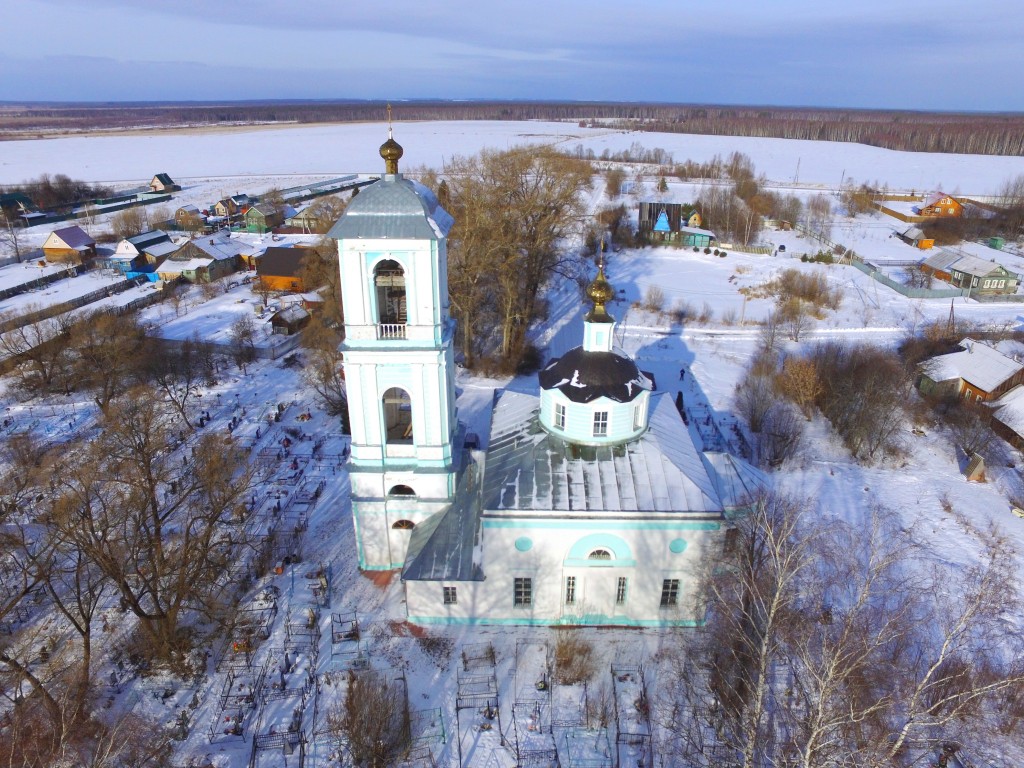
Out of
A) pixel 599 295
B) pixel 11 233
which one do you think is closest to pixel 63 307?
pixel 11 233

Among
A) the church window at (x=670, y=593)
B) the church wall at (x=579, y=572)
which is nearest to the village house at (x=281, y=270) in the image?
the church wall at (x=579, y=572)

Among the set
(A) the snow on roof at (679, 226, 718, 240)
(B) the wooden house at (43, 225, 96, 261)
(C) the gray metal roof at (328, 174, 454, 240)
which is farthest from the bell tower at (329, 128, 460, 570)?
(B) the wooden house at (43, 225, 96, 261)

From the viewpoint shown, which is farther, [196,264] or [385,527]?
[196,264]

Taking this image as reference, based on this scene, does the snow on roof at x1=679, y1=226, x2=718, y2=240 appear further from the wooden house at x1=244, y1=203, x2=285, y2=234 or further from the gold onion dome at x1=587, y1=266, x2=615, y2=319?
the gold onion dome at x1=587, y1=266, x2=615, y2=319

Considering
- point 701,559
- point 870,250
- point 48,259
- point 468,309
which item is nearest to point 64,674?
point 701,559

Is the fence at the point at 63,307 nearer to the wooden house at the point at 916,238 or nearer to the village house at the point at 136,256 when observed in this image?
the village house at the point at 136,256

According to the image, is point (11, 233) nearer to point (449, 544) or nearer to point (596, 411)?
point (449, 544)
